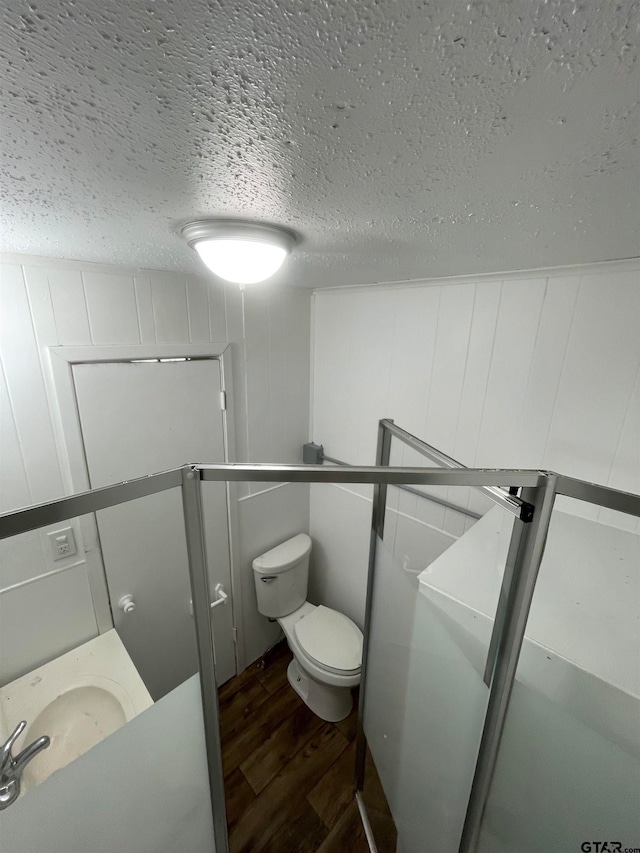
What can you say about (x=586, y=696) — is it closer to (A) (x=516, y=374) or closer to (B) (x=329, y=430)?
(A) (x=516, y=374)

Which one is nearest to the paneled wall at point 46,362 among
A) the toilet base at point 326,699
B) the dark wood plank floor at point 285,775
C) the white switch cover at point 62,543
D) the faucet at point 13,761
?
the white switch cover at point 62,543

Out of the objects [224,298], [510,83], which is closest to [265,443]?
[224,298]

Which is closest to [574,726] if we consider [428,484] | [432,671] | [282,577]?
[432,671]

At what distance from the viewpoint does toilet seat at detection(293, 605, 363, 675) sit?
1.67m

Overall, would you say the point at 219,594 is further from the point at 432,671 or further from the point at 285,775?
the point at 432,671

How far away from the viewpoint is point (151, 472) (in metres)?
1.47

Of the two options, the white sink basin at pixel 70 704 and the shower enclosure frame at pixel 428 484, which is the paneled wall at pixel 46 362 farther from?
the shower enclosure frame at pixel 428 484

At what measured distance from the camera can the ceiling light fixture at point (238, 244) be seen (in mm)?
708

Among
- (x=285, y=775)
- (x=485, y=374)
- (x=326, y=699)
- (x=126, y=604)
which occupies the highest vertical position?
(x=485, y=374)

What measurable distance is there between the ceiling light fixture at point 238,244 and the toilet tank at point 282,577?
1.51 meters

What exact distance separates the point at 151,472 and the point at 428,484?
122cm

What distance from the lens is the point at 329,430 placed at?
197 centimetres

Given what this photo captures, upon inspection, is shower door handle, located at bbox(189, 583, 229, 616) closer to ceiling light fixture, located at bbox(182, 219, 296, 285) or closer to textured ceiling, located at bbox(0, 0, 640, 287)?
ceiling light fixture, located at bbox(182, 219, 296, 285)

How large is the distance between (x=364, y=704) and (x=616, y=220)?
1717mm
